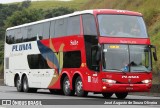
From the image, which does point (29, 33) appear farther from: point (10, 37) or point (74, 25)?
point (74, 25)

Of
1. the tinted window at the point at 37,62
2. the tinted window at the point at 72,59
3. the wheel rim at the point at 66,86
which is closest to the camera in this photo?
the tinted window at the point at 72,59

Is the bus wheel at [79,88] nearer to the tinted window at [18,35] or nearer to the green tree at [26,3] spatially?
the tinted window at [18,35]

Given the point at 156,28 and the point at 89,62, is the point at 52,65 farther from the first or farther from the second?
the point at 156,28

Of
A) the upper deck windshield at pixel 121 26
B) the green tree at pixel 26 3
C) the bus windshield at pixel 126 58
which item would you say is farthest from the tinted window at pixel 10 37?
the green tree at pixel 26 3

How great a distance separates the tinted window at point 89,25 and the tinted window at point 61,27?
2.26 metres

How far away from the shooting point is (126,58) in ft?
76.4

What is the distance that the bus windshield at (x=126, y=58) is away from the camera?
2312 cm

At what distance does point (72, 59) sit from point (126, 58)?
3468 mm

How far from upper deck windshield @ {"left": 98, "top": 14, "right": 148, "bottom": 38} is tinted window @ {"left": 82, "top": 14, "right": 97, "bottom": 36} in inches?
14.6

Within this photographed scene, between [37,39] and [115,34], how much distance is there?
25.4 feet

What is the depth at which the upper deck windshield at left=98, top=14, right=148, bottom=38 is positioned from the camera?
23.6 meters

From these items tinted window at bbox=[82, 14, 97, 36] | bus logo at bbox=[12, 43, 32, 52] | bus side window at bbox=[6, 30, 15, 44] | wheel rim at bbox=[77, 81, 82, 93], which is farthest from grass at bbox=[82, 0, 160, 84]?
bus side window at bbox=[6, 30, 15, 44]

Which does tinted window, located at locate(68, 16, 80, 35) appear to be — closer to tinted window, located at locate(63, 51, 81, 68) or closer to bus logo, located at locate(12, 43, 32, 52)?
tinted window, located at locate(63, 51, 81, 68)

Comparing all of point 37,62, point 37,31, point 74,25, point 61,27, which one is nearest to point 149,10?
point 37,31
